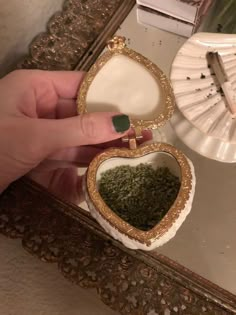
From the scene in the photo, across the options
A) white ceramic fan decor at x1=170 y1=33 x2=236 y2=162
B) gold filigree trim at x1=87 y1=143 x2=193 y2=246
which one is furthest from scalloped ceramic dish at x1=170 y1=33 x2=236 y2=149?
gold filigree trim at x1=87 y1=143 x2=193 y2=246

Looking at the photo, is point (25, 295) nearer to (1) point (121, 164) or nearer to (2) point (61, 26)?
(1) point (121, 164)

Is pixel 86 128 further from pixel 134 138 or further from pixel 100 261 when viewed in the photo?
pixel 100 261

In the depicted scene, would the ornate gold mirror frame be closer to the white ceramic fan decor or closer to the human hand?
the human hand

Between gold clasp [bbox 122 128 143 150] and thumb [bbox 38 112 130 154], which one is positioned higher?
thumb [bbox 38 112 130 154]

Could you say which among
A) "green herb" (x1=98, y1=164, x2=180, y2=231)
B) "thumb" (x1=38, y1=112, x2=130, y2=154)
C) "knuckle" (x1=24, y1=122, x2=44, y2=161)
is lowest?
"green herb" (x1=98, y1=164, x2=180, y2=231)

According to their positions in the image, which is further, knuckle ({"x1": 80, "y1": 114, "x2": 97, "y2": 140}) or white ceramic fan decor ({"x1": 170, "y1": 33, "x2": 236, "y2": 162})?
white ceramic fan decor ({"x1": 170, "y1": 33, "x2": 236, "y2": 162})

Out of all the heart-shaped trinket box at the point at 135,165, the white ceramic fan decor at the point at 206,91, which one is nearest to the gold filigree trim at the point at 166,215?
the heart-shaped trinket box at the point at 135,165

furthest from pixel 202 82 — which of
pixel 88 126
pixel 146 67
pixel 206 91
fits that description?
pixel 88 126
